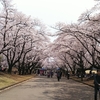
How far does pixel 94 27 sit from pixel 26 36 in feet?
55.1

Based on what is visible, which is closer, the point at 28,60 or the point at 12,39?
the point at 12,39

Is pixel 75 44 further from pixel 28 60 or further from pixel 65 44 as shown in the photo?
pixel 28 60

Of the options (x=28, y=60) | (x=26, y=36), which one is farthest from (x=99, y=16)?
(x=28, y=60)

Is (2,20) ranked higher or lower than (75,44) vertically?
higher

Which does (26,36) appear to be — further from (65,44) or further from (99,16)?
(99,16)

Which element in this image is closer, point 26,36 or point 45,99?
point 45,99

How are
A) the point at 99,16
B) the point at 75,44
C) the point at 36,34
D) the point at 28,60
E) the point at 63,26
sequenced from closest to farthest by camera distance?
the point at 99,16
the point at 63,26
the point at 75,44
the point at 36,34
the point at 28,60

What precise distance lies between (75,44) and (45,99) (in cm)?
2835

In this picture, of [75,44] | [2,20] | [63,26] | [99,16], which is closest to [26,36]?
[2,20]

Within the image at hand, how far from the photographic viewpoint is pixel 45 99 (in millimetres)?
12242

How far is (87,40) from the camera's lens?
1294 inches

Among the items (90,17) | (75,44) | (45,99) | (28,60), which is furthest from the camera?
(28,60)

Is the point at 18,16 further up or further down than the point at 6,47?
further up

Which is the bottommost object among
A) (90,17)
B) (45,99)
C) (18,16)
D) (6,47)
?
(45,99)
